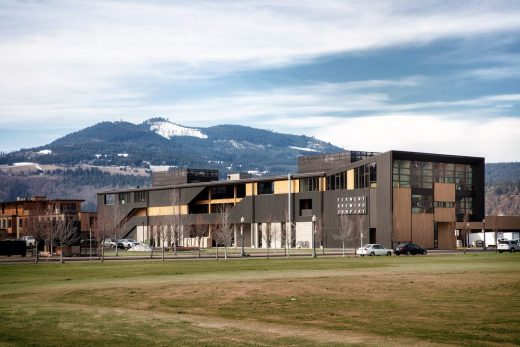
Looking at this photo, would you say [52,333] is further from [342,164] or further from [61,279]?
[342,164]

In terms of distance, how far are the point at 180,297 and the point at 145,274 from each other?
18.8 meters

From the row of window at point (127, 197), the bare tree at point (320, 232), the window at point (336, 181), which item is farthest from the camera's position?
the row of window at point (127, 197)

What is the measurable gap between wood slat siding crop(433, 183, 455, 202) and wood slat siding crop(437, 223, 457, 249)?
4451mm

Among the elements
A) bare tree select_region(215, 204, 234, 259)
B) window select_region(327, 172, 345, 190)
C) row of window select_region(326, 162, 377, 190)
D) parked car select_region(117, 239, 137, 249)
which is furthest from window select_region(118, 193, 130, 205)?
window select_region(327, 172, 345, 190)

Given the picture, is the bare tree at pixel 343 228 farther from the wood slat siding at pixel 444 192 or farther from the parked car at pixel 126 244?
the parked car at pixel 126 244

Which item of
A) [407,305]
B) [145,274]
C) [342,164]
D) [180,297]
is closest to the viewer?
[407,305]

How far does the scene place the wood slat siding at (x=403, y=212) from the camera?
418ft

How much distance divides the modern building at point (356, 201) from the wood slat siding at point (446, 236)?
169 millimetres

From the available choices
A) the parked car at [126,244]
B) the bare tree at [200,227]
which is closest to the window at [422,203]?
the bare tree at [200,227]

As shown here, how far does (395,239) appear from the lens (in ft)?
407

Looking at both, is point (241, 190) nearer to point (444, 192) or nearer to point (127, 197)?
point (127, 197)

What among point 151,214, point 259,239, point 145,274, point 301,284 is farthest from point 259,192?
point 301,284

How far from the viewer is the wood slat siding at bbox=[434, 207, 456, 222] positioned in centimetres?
13400

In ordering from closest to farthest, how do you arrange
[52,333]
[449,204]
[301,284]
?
[52,333]
[301,284]
[449,204]
